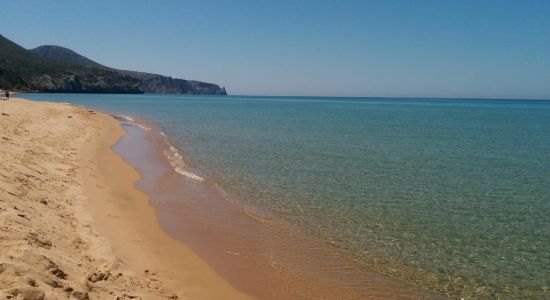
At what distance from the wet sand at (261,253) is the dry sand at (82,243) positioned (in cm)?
42

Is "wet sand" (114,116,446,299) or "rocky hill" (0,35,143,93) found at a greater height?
"rocky hill" (0,35,143,93)

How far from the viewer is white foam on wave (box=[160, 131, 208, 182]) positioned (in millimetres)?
16266

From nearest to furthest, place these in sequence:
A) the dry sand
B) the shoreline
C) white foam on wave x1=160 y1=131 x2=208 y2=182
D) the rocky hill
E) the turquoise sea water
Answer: the dry sand → the shoreline → the turquoise sea water → white foam on wave x1=160 y1=131 x2=208 y2=182 → the rocky hill

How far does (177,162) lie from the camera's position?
19.4m

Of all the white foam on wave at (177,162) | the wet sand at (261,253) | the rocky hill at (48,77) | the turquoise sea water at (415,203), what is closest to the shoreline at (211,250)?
the wet sand at (261,253)

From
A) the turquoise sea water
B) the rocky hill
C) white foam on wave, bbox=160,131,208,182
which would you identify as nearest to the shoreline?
the turquoise sea water

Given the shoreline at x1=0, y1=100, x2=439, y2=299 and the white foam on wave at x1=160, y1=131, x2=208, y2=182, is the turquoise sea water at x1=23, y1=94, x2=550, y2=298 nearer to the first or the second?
the white foam on wave at x1=160, y1=131, x2=208, y2=182

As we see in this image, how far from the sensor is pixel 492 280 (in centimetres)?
785

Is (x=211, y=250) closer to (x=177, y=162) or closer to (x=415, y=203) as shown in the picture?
(x=415, y=203)

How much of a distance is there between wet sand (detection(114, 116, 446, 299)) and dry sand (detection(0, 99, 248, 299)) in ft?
1.38

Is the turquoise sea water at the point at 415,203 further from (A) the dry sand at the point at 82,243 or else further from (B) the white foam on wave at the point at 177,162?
(A) the dry sand at the point at 82,243

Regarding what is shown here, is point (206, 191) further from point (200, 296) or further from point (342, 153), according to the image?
point (342, 153)

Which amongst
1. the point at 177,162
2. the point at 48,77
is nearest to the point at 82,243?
the point at 177,162

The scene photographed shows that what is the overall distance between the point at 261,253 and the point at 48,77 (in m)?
154
